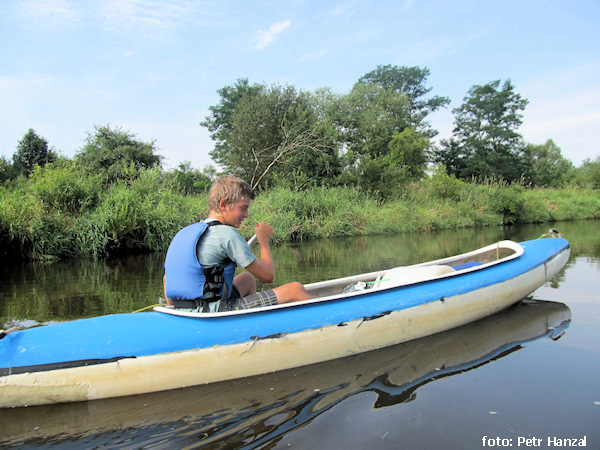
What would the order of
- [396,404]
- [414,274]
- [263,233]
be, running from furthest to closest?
[414,274]
[263,233]
[396,404]

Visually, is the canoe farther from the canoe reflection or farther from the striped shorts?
the striped shorts

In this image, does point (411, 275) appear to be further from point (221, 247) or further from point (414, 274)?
point (221, 247)

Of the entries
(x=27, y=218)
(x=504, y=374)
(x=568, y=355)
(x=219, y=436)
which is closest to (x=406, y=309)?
(x=504, y=374)

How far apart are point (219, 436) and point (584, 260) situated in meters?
7.39

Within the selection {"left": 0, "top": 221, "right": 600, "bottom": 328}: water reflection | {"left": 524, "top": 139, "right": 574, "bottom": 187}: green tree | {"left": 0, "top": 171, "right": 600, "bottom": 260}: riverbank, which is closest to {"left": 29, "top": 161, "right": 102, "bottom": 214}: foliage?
{"left": 0, "top": 171, "right": 600, "bottom": 260}: riverbank

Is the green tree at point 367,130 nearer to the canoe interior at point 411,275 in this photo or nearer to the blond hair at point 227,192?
the canoe interior at point 411,275

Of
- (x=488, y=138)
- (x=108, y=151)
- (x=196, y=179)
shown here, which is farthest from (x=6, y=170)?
(x=488, y=138)

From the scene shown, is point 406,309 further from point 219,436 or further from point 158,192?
point 158,192

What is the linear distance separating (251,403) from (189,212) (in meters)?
9.54

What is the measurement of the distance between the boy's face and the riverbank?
7702 mm

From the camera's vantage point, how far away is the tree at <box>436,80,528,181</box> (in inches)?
1345

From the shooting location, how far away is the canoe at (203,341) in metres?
2.48

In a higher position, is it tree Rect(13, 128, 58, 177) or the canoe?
tree Rect(13, 128, 58, 177)

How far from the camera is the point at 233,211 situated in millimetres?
2848
